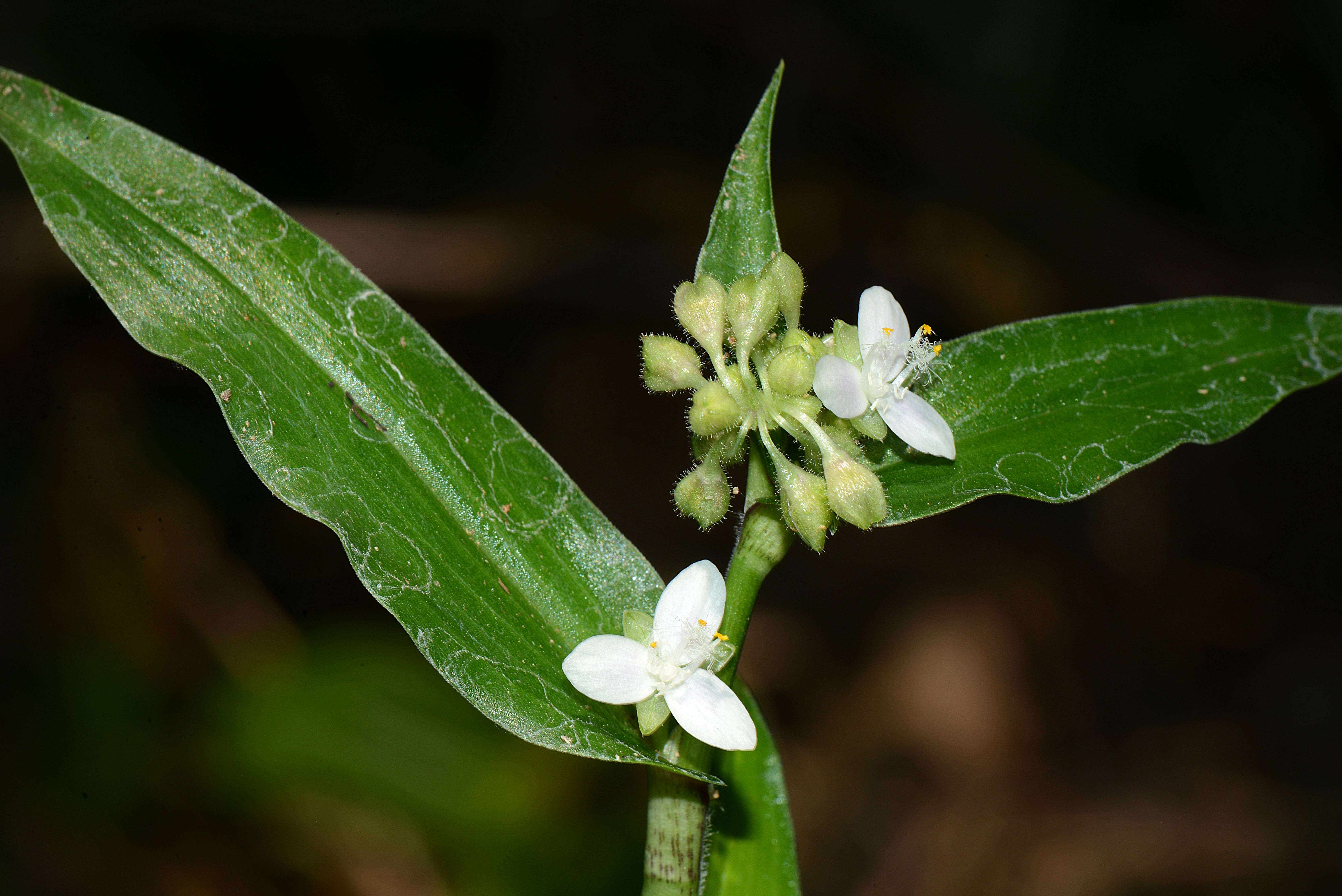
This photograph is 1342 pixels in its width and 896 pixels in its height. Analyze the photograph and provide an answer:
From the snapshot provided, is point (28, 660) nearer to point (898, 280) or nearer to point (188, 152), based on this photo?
point (188, 152)

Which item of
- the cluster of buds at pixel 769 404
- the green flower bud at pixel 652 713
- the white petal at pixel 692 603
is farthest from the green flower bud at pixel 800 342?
the green flower bud at pixel 652 713

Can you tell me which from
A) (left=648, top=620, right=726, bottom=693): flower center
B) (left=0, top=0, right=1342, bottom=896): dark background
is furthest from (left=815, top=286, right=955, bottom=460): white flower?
(left=0, top=0, right=1342, bottom=896): dark background

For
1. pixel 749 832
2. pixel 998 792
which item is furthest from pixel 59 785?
pixel 998 792

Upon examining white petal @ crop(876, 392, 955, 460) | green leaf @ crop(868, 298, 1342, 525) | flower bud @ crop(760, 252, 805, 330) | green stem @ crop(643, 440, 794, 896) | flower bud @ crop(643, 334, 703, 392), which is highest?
green leaf @ crop(868, 298, 1342, 525)

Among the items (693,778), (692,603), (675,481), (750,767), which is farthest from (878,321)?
(675,481)

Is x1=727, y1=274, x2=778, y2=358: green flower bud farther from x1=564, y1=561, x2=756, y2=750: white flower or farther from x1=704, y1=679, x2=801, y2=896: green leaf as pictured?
x1=704, y1=679, x2=801, y2=896: green leaf

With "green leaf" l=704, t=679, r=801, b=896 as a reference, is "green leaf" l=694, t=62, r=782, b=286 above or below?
above

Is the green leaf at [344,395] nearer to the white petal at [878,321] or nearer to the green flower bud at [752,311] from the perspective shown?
the green flower bud at [752,311]
